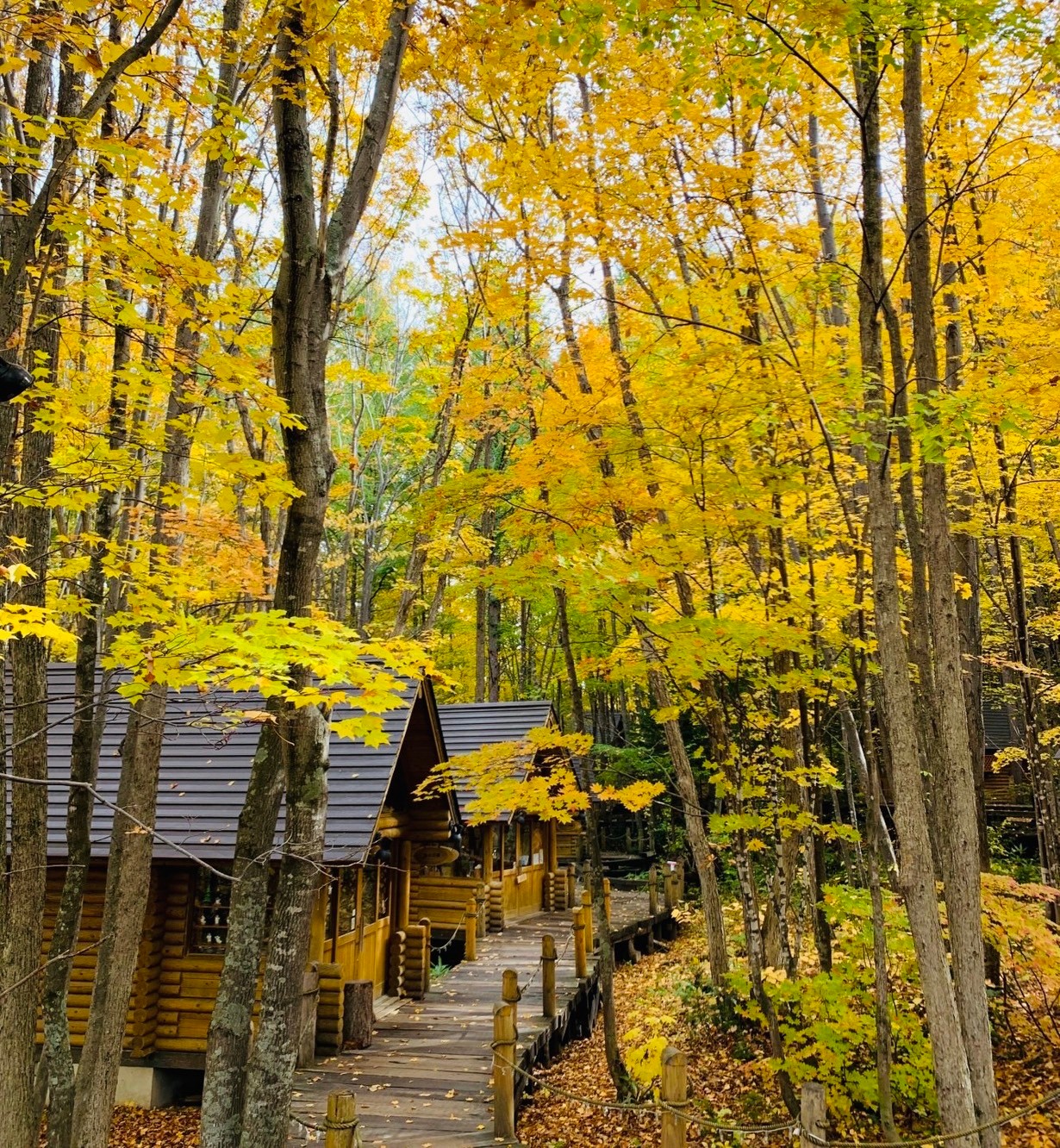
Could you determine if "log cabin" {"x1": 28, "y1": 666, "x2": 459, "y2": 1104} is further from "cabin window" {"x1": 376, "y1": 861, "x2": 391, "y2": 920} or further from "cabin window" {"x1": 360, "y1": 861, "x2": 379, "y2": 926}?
"cabin window" {"x1": 376, "y1": 861, "x2": 391, "y2": 920}

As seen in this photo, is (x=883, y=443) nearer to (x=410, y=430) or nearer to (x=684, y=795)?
(x=684, y=795)

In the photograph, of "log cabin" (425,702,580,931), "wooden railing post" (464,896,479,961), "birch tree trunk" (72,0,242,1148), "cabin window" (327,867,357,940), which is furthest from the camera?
"log cabin" (425,702,580,931)

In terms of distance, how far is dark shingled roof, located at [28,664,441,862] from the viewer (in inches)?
364

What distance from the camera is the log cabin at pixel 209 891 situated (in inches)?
361

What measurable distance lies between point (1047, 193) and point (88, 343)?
1040 centimetres

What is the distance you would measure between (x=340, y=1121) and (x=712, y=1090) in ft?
15.0

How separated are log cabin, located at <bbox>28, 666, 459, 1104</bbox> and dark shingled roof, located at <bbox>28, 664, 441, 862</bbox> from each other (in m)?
0.02

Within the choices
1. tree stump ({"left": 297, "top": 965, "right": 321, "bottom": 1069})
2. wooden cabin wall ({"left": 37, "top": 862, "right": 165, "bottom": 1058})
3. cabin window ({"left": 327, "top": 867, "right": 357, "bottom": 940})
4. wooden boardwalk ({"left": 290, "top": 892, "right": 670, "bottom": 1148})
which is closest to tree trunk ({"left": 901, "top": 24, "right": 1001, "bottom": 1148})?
wooden boardwalk ({"left": 290, "top": 892, "right": 670, "bottom": 1148})

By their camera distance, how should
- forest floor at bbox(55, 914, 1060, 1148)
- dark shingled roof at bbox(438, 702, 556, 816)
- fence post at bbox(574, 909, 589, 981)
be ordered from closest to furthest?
forest floor at bbox(55, 914, 1060, 1148) < fence post at bbox(574, 909, 589, 981) < dark shingled roof at bbox(438, 702, 556, 816)

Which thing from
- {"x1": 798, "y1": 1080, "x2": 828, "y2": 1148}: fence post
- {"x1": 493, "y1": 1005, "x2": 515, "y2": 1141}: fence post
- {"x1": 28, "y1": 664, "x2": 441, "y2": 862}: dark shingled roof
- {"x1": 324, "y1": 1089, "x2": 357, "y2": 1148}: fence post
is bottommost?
{"x1": 493, "y1": 1005, "x2": 515, "y2": 1141}: fence post

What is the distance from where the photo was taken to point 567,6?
5129 millimetres

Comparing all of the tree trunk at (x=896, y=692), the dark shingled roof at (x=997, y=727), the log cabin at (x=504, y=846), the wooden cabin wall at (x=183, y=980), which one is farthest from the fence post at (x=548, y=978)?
the dark shingled roof at (x=997, y=727)

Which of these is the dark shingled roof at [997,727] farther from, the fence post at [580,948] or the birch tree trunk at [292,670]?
the birch tree trunk at [292,670]

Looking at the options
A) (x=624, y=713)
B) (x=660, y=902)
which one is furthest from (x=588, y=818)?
(x=624, y=713)
